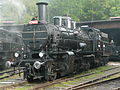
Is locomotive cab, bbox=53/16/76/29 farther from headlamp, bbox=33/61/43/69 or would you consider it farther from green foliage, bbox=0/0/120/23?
green foliage, bbox=0/0/120/23

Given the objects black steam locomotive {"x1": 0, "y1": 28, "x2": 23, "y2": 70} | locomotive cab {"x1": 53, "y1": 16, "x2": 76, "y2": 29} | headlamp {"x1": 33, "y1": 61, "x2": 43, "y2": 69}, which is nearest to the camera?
headlamp {"x1": 33, "y1": 61, "x2": 43, "y2": 69}

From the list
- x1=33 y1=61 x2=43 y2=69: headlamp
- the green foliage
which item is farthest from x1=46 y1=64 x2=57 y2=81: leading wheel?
the green foliage

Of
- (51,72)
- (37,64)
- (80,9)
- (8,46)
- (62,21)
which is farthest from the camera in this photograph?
(80,9)

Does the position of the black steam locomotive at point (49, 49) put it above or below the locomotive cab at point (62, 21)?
below

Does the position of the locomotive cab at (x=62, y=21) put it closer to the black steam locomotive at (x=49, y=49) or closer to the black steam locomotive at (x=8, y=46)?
the black steam locomotive at (x=49, y=49)

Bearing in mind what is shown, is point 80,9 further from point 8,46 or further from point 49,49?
point 49,49

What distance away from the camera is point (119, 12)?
48.4m

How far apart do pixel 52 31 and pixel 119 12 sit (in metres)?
40.3

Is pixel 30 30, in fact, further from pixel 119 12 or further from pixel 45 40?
pixel 119 12

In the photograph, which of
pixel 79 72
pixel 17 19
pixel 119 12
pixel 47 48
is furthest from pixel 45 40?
pixel 119 12

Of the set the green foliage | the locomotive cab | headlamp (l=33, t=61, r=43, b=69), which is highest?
the green foliage

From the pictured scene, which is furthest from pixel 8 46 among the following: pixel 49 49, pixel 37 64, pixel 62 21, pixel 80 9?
pixel 80 9

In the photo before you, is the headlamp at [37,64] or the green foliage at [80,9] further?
the green foliage at [80,9]

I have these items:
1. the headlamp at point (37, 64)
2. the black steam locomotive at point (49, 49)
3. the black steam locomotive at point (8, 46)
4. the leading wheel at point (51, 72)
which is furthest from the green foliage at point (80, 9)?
the headlamp at point (37, 64)
